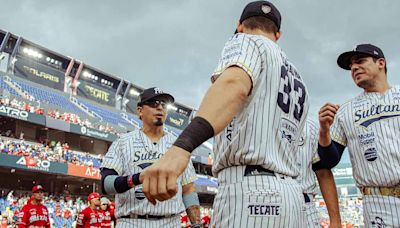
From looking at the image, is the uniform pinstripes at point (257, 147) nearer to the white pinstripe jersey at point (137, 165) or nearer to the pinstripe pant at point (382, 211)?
the pinstripe pant at point (382, 211)

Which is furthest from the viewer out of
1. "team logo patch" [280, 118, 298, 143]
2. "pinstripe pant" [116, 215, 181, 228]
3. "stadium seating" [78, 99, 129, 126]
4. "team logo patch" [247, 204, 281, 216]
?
"stadium seating" [78, 99, 129, 126]

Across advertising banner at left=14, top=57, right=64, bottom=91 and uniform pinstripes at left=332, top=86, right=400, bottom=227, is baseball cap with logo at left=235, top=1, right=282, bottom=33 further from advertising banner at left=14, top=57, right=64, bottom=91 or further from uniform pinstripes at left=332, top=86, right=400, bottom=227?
advertising banner at left=14, top=57, right=64, bottom=91

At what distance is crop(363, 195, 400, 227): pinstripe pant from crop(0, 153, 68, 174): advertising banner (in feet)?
72.5

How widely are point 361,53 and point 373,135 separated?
0.77m

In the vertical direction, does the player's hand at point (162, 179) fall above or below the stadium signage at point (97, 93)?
below

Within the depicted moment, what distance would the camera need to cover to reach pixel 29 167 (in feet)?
76.4

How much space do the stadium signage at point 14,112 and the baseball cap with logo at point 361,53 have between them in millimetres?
24704

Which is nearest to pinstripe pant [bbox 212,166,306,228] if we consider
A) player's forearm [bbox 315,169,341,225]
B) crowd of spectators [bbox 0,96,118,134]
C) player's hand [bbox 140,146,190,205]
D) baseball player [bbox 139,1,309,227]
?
baseball player [bbox 139,1,309,227]

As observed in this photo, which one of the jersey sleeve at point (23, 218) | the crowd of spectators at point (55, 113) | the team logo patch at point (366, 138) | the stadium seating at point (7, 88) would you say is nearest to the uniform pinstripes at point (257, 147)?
the team logo patch at point (366, 138)

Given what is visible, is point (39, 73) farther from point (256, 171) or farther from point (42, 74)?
point (256, 171)

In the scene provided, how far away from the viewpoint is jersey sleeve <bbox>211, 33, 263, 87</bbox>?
6.43ft

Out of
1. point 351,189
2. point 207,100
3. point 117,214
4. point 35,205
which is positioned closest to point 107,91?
point 351,189

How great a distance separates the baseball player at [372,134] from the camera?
3359 mm

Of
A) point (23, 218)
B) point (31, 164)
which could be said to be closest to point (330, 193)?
point (23, 218)
